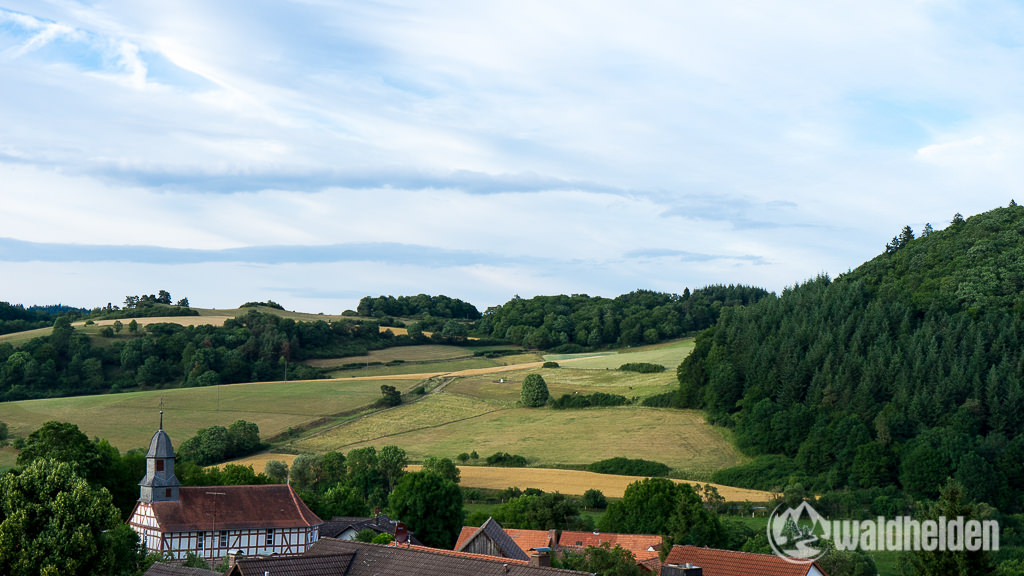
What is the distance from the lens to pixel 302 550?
62469 millimetres

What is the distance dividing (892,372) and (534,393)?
35.2m

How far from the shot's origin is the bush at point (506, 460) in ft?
302

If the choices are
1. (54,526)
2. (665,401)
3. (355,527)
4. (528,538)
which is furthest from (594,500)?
(54,526)

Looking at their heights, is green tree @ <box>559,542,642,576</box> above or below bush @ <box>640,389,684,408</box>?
below

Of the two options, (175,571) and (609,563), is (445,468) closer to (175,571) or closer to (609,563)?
(609,563)

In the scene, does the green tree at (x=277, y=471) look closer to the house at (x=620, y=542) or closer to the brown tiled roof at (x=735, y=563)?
the house at (x=620, y=542)

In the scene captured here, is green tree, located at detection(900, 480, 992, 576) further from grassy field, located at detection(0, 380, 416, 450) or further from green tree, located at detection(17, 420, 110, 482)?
grassy field, located at detection(0, 380, 416, 450)

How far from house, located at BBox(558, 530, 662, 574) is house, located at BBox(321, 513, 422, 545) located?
375 inches

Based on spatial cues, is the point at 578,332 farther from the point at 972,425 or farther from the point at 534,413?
the point at 972,425

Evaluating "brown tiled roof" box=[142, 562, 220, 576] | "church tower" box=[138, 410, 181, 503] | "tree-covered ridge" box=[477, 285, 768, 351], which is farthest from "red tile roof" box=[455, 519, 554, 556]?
"tree-covered ridge" box=[477, 285, 768, 351]

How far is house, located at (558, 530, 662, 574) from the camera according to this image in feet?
175

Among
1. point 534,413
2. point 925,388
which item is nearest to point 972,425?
point 925,388

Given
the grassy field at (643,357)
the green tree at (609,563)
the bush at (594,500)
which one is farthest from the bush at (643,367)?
the green tree at (609,563)

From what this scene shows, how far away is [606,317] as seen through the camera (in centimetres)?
15838
